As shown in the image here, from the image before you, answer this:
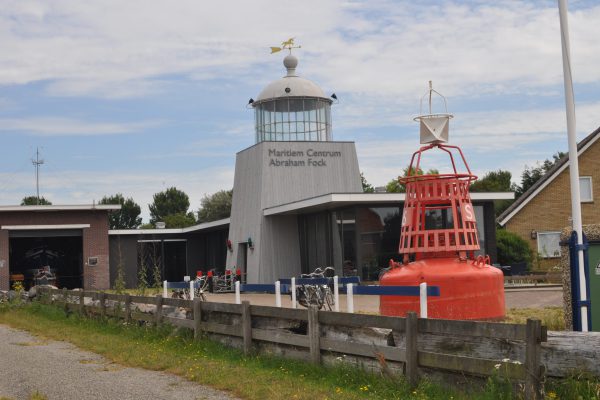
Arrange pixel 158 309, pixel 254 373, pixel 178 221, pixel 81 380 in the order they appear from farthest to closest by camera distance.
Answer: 1. pixel 178 221
2. pixel 158 309
3. pixel 81 380
4. pixel 254 373

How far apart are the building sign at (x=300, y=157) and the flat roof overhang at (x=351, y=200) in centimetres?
238

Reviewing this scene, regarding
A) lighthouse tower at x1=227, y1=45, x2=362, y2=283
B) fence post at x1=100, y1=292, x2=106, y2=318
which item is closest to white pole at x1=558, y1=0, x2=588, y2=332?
fence post at x1=100, y1=292, x2=106, y2=318

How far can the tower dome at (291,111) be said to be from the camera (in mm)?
32656

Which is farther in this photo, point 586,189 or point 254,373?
point 586,189

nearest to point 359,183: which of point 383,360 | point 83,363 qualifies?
point 83,363

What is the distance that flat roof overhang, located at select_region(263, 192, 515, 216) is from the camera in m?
27.0

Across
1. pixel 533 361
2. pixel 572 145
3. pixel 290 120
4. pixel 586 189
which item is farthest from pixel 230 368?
pixel 586 189

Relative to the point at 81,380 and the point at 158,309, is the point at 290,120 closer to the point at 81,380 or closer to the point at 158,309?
the point at 158,309

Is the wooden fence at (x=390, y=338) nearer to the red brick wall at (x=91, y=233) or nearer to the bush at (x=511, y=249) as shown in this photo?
the bush at (x=511, y=249)

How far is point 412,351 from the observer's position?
8.79 m

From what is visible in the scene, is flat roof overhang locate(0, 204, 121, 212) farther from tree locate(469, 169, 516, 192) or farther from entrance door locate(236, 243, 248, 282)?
tree locate(469, 169, 516, 192)

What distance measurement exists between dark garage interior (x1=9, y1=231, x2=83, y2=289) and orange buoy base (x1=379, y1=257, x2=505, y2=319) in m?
33.7

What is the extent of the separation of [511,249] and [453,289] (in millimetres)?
20204

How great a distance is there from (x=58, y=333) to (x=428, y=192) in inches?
317
